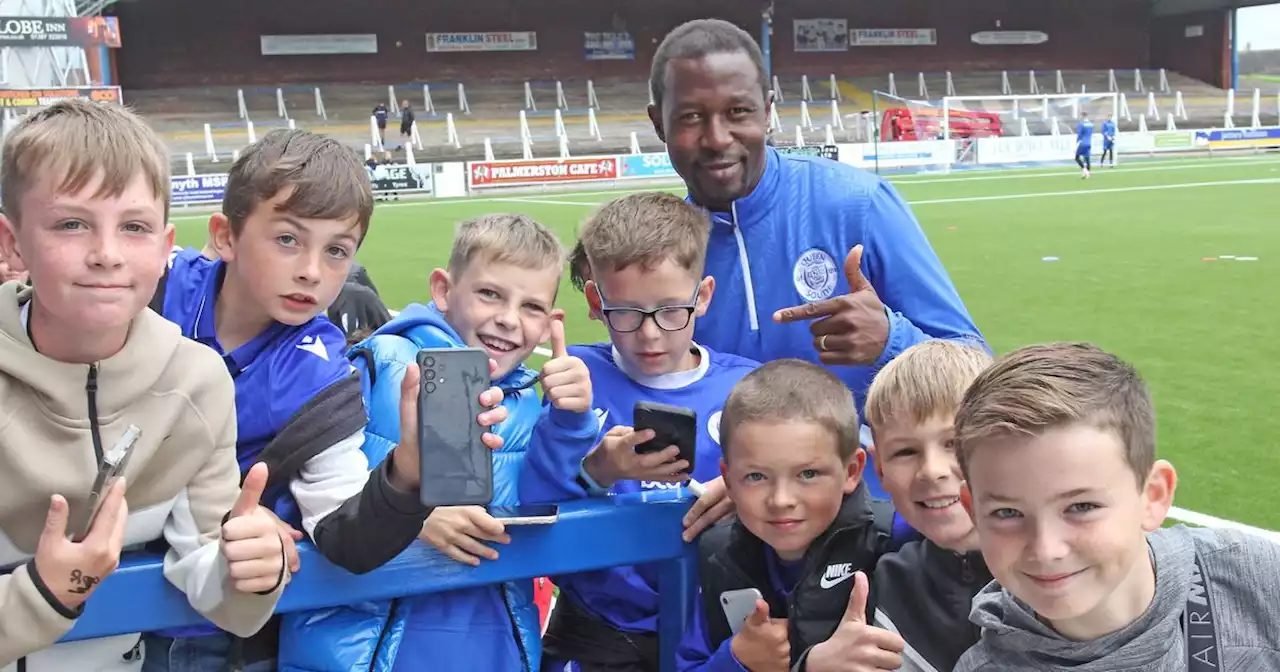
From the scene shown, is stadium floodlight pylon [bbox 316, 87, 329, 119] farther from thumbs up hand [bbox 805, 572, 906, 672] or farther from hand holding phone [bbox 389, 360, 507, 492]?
thumbs up hand [bbox 805, 572, 906, 672]

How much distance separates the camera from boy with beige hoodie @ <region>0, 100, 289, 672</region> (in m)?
1.84

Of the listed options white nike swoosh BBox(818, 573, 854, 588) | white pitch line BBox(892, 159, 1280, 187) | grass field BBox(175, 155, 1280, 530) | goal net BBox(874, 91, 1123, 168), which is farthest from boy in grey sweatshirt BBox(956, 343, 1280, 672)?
goal net BBox(874, 91, 1123, 168)

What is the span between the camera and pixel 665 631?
238 cm

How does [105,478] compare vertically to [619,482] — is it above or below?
above

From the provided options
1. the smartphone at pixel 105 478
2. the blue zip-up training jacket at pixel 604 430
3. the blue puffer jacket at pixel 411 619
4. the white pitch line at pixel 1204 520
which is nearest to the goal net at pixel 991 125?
the white pitch line at pixel 1204 520

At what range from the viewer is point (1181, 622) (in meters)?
1.69

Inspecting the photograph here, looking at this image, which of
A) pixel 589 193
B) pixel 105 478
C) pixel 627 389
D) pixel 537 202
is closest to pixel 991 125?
pixel 589 193

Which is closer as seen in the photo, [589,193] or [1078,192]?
[1078,192]

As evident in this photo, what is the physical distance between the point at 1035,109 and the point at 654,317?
4409cm

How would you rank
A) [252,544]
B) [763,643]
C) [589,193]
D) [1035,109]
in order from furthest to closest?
[1035,109]
[589,193]
[763,643]
[252,544]

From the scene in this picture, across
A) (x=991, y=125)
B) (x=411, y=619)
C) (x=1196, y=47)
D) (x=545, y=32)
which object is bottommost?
(x=411, y=619)

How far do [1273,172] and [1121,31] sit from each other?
103 feet

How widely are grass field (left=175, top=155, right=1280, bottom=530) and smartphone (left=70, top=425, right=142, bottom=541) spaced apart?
4729 millimetres

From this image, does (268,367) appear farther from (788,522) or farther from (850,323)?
(850,323)
